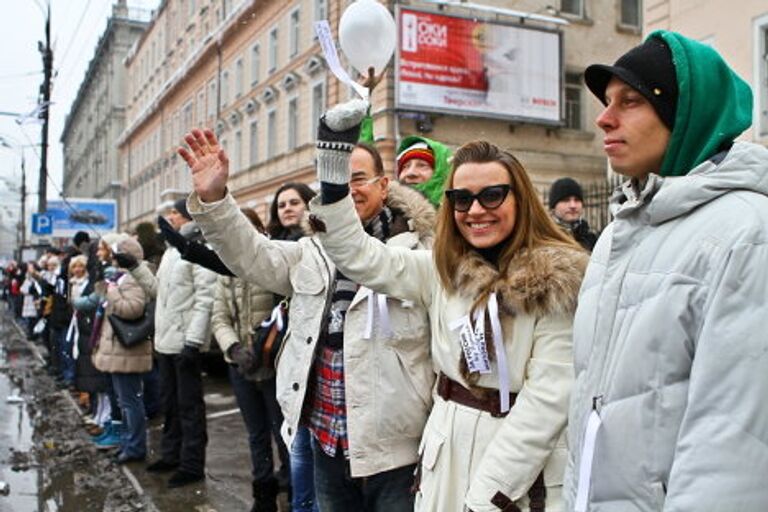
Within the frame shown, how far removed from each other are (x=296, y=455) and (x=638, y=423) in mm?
2526

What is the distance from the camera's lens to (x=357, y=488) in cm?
288

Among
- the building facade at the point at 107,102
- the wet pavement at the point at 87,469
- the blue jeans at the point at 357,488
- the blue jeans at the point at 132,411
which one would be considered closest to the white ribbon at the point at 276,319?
the wet pavement at the point at 87,469

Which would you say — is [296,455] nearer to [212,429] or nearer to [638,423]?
[638,423]

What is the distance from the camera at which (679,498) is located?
135 cm

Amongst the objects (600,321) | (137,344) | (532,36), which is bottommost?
(137,344)

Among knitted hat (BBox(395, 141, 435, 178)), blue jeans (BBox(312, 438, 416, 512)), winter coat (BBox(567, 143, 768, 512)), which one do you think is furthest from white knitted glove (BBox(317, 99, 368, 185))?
knitted hat (BBox(395, 141, 435, 178))

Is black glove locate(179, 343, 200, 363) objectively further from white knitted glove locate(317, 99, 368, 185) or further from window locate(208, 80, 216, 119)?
window locate(208, 80, 216, 119)

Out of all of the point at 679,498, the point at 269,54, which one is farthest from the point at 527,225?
the point at 269,54

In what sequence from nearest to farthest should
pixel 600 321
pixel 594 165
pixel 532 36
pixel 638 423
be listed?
pixel 638 423 < pixel 600 321 < pixel 532 36 < pixel 594 165

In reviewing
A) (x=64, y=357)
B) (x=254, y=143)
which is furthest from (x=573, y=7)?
(x=64, y=357)

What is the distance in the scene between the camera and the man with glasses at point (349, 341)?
265cm

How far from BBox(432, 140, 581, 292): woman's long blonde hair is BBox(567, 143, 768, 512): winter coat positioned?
0.63 m

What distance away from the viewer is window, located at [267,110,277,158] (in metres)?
25.7

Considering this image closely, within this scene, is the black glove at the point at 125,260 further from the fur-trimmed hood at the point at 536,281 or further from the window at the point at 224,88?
the window at the point at 224,88
